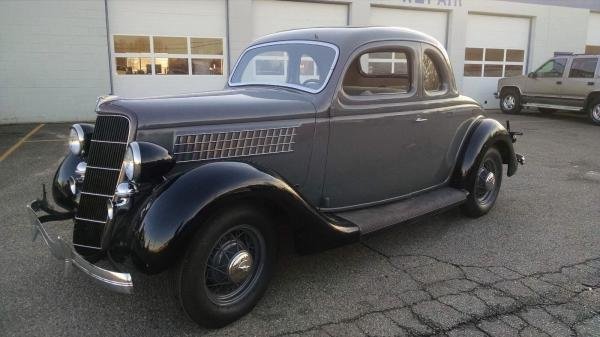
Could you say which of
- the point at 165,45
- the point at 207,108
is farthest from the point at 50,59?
the point at 207,108

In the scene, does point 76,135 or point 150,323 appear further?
point 76,135

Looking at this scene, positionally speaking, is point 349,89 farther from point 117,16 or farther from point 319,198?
point 117,16

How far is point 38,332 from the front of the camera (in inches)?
110

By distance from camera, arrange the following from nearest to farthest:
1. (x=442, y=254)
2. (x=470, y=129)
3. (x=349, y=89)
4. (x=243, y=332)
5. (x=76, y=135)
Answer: (x=243, y=332), (x=76, y=135), (x=349, y=89), (x=442, y=254), (x=470, y=129)

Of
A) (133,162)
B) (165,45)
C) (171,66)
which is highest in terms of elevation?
(165,45)

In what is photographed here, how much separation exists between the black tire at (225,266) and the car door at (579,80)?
12.9 meters

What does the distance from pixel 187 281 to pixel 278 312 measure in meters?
0.72

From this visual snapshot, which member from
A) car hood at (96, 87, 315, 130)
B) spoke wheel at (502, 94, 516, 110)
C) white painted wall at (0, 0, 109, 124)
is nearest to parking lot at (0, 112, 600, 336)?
car hood at (96, 87, 315, 130)

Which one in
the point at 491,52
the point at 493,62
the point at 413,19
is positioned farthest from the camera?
the point at 493,62

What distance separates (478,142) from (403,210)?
53.6 inches

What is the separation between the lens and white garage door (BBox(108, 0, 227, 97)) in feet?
38.5

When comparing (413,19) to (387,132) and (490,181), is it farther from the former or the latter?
(387,132)

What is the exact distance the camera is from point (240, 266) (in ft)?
9.52

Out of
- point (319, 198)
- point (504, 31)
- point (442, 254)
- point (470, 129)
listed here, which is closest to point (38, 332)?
point (319, 198)
